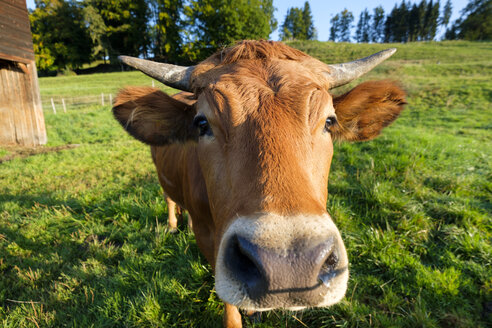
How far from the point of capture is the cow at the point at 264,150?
1030mm

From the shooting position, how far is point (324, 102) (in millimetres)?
1703

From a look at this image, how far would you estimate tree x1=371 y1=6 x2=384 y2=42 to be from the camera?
3342 inches

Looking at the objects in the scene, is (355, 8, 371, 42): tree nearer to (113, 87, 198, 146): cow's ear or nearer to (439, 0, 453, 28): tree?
(439, 0, 453, 28): tree

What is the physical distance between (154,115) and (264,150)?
1.43 m

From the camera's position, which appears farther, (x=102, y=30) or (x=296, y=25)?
(x=296, y=25)

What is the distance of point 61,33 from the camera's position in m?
45.8

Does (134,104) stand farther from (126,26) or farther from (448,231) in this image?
(126,26)

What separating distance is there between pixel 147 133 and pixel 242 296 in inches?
73.5

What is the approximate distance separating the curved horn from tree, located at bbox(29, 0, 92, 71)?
182 ft

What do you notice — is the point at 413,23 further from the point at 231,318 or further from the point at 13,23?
the point at 231,318

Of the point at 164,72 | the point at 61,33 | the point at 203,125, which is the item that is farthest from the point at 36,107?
the point at 61,33

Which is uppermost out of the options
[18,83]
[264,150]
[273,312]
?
[18,83]

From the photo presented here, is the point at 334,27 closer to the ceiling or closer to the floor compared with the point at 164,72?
closer to the ceiling

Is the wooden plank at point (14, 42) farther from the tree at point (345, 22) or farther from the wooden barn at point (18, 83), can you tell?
the tree at point (345, 22)
